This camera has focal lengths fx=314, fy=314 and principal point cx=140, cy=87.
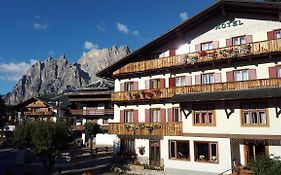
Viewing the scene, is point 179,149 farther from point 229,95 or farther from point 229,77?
point 229,77

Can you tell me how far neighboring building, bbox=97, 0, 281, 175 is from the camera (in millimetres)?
26125

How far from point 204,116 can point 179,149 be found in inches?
162

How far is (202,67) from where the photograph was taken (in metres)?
30.2

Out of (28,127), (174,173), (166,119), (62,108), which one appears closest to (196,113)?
(166,119)

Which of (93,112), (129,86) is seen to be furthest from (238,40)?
(93,112)

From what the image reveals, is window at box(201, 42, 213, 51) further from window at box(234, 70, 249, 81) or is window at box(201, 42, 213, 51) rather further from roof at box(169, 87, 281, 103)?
roof at box(169, 87, 281, 103)

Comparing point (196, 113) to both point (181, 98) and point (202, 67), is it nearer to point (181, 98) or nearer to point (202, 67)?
point (181, 98)

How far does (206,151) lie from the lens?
28.2 meters

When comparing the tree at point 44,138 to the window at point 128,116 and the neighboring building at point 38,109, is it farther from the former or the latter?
the neighboring building at point 38,109

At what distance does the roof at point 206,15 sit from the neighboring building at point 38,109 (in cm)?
3307

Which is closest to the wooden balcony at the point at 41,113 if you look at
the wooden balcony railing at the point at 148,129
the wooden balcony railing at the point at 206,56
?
the wooden balcony railing at the point at 206,56

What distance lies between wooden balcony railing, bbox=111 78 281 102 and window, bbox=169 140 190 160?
460 cm

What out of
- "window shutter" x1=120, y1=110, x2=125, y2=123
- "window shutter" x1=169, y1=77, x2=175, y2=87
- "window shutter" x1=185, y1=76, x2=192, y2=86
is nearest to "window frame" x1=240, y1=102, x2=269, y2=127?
"window shutter" x1=185, y1=76, x2=192, y2=86

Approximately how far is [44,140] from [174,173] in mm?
12175
